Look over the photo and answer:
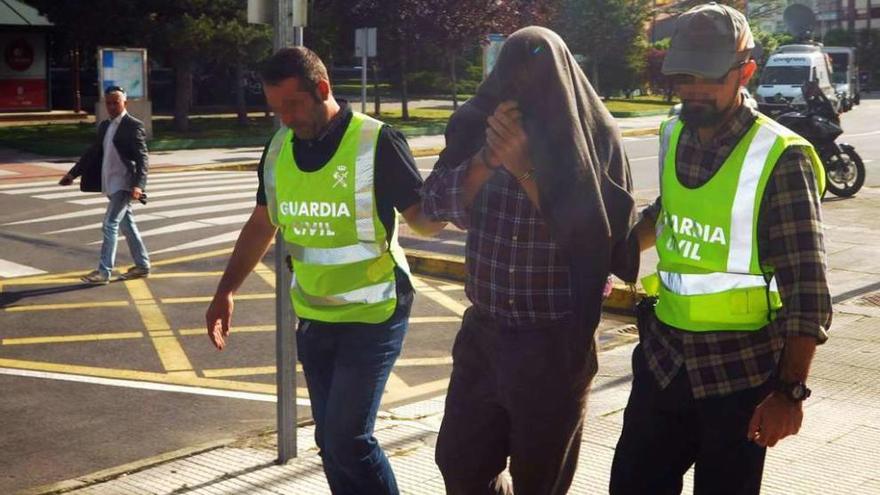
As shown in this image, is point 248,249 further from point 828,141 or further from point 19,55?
point 19,55

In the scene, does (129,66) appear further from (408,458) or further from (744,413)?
(744,413)

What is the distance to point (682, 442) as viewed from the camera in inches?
143

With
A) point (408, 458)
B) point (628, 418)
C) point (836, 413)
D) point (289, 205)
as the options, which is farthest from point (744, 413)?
point (836, 413)

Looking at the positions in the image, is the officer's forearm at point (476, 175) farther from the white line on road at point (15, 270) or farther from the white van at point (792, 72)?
the white van at point (792, 72)

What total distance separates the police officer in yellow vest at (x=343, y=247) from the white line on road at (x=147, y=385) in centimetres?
293

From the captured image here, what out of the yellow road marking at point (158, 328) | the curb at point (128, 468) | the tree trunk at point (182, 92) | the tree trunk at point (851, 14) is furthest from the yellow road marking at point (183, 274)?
the tree trunk at point (851, 14)

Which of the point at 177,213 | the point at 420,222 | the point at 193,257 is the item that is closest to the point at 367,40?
the point at 177,213

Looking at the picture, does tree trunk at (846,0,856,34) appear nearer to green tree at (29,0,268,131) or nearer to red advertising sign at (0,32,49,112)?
red advertising sign at (0,32,49,112)

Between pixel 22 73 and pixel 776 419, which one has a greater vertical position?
pixel 22 73

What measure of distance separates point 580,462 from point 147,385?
306 centimetres

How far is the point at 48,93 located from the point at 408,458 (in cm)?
3233

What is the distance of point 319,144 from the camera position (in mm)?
4492

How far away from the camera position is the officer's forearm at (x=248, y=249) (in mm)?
4777

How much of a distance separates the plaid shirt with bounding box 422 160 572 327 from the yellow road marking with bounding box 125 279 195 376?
4.60m
